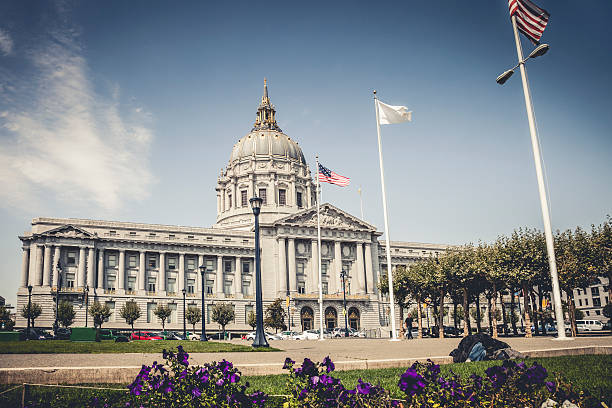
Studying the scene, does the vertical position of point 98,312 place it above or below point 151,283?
below

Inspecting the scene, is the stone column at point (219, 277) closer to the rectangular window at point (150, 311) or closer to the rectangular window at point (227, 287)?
the rectangular window at point (227, 287)

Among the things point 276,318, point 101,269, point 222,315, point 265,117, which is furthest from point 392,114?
point 265,117

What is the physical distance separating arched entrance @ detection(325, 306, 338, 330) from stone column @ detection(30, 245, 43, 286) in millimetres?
44075

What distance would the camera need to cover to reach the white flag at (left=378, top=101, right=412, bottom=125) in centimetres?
3656

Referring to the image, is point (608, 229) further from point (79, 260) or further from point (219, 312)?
point (79, 260)

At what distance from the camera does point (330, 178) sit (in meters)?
52.9

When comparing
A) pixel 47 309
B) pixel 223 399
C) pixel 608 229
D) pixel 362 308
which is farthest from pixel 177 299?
pixel 223 399

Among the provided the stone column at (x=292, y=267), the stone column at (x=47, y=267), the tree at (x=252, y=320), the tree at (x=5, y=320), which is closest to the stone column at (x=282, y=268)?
the stone column at (x=292, y=267)

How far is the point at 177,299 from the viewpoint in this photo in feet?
274

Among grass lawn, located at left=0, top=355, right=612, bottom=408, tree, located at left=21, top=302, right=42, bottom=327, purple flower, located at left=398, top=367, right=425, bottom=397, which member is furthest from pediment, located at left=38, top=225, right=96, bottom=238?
purple flower, located at left=398, top=367, right=425, bottom=397

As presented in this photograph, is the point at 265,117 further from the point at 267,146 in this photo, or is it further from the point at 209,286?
the point at 209,286

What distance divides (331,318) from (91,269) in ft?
127

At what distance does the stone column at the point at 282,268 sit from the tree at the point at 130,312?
22.5 meters

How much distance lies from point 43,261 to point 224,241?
1094 inches
